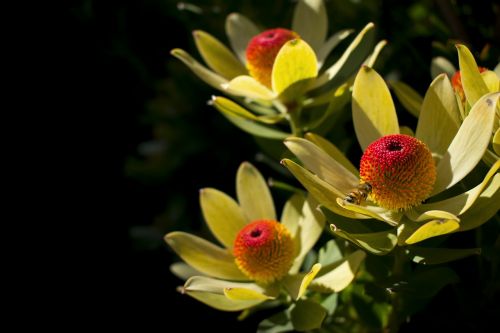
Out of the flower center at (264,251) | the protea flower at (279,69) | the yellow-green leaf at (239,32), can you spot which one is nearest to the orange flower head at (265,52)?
the protea flower at (279,69)

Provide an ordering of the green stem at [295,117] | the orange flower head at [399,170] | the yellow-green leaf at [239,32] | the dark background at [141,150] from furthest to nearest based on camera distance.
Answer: the dark background at [141,150], the yellow-green leaf at [239,32], the green stem at [295,117], the orange flower head at [399,170]

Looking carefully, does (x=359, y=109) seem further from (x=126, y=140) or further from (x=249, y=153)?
(x=126, y=140)

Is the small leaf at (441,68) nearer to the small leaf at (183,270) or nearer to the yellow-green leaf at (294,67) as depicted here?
the yellow-green leaf at (294,67)

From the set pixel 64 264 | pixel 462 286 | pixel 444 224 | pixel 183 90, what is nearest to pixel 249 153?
pixel 183 90

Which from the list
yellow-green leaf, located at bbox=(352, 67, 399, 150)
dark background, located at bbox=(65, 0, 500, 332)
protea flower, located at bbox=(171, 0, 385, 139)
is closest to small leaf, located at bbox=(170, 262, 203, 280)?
protea flower, located at bbox=(171, 0, 385, 139)

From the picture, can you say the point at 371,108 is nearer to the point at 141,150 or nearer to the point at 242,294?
the point at 242,294

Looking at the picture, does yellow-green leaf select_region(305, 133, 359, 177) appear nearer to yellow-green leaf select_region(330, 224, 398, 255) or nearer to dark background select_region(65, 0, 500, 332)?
yellow-green leaf select_region(330, 224, 398, 255)
